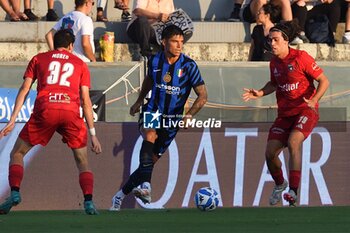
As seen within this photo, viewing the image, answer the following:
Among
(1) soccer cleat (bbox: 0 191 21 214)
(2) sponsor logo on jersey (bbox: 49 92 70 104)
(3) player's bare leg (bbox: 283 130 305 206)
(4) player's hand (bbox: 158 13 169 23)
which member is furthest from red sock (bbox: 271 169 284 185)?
(4) player's hand (bbox: 158 13 169 23)

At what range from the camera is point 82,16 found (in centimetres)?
1656

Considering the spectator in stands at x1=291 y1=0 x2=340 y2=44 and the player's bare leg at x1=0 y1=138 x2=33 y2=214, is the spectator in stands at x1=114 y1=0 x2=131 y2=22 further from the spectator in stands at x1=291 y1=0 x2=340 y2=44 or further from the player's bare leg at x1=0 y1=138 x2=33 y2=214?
the player's bare leg at x1=0 y1=138 x2=33 y2=214

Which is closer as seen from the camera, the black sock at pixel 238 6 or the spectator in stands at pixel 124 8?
the spectator in stands at pixel 124 8

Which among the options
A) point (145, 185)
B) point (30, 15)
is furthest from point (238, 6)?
point (145, 185)

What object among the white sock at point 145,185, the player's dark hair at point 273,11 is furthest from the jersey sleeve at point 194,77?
the player's dark hair at point 273,11

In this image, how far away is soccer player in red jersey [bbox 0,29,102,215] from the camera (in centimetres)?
1205

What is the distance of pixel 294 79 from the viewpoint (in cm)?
1335

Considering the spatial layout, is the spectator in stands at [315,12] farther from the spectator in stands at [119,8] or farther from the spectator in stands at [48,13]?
the spectator in stands at [48,13]

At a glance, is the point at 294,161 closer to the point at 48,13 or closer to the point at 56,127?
the point at 56,127

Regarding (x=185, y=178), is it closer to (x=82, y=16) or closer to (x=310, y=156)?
(x=310, y=156)

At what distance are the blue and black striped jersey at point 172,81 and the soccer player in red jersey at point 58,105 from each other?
1736 mm

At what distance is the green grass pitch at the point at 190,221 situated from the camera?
378 inches

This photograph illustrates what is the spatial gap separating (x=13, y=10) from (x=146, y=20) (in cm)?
221

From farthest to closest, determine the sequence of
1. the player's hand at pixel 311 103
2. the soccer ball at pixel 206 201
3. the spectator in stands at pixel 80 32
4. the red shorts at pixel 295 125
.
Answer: the spectator in stands at pixel 80 32 → the red shorts at pixel 295 125 → the player's hand at pixel 311 103 → the soccer ball at pixel 206 201
